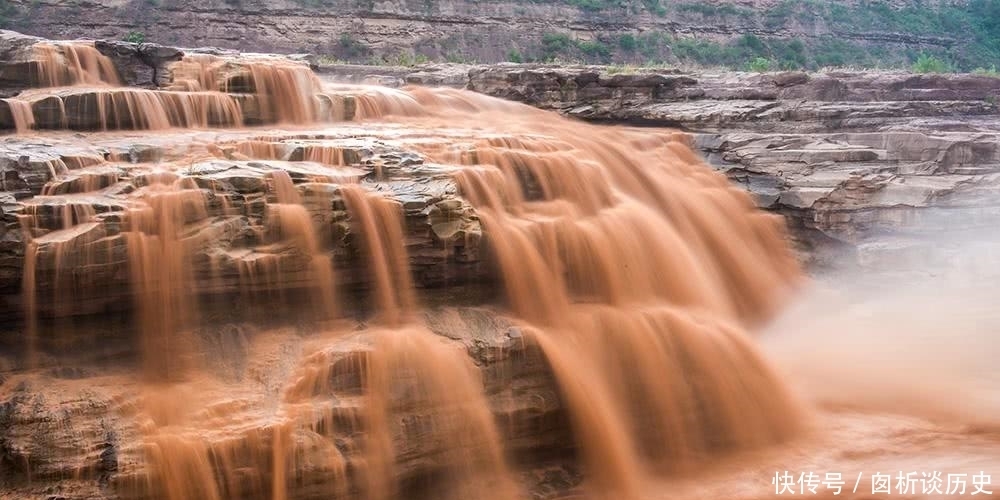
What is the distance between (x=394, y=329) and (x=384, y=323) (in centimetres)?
16

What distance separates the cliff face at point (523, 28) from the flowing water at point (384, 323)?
15.0m

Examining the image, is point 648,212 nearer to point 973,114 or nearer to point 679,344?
point 679,344

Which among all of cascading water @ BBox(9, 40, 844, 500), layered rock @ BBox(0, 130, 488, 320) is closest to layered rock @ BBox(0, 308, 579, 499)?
→ cascading water @ BBox(9, 40, 844, 500)

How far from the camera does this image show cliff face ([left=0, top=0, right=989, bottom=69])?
26.7 meters

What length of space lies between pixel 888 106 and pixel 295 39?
59.5 ft

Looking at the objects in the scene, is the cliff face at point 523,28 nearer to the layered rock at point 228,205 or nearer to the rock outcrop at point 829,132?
the rock outcrop at point 829,132

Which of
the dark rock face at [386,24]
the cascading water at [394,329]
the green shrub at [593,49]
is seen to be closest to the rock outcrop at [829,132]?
the cascading water at [394,329]

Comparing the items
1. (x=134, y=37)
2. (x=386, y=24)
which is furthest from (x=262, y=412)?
(x=386, y=24)

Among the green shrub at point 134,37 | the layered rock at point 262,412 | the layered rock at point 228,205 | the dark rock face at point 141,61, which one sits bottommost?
the layered rock at point 262,412

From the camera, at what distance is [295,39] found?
93.1ft

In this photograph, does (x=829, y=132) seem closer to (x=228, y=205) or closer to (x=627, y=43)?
(x=228, y=205)

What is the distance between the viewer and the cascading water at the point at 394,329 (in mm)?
7430

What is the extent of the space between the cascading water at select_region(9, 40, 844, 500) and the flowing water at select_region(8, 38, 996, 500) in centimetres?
2

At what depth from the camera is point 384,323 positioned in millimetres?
8641
